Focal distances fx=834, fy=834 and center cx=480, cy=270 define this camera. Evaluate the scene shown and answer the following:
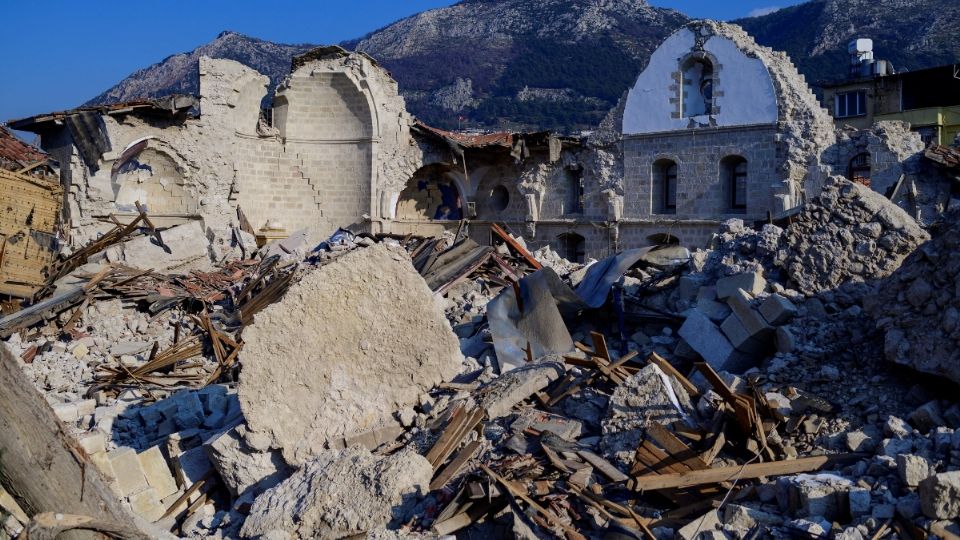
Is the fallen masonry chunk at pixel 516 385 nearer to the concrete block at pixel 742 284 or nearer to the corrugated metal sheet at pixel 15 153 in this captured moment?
the concrete block at pixel 742 284

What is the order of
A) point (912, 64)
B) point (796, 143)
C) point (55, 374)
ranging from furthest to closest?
point (912, 64) → point (796, 143) → point (55, 374)

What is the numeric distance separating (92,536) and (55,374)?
7478 mm

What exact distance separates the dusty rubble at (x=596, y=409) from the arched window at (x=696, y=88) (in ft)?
34.3

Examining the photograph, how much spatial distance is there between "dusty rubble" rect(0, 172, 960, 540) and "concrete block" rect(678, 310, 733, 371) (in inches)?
0.8

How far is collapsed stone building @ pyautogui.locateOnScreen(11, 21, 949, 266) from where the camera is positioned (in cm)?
1762

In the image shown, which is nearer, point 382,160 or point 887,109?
point 382,160

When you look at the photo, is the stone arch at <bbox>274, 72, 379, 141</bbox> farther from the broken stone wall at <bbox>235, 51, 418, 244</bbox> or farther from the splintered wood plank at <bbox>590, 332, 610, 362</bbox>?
the splintered wood plank at <bbox>590, 332, 610, 362</bbox>

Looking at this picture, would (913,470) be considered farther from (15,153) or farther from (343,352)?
(15,153)

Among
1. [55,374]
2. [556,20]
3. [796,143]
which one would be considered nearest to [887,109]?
[796,143]

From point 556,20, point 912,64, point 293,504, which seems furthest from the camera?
point 556,20

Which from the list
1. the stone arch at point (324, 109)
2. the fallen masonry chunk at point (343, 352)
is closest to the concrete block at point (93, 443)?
the fallen masonry chunk at point (343, 352)

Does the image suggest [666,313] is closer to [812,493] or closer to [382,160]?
[812,493]

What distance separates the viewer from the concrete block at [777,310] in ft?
25.1

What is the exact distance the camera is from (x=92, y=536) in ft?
13.5
